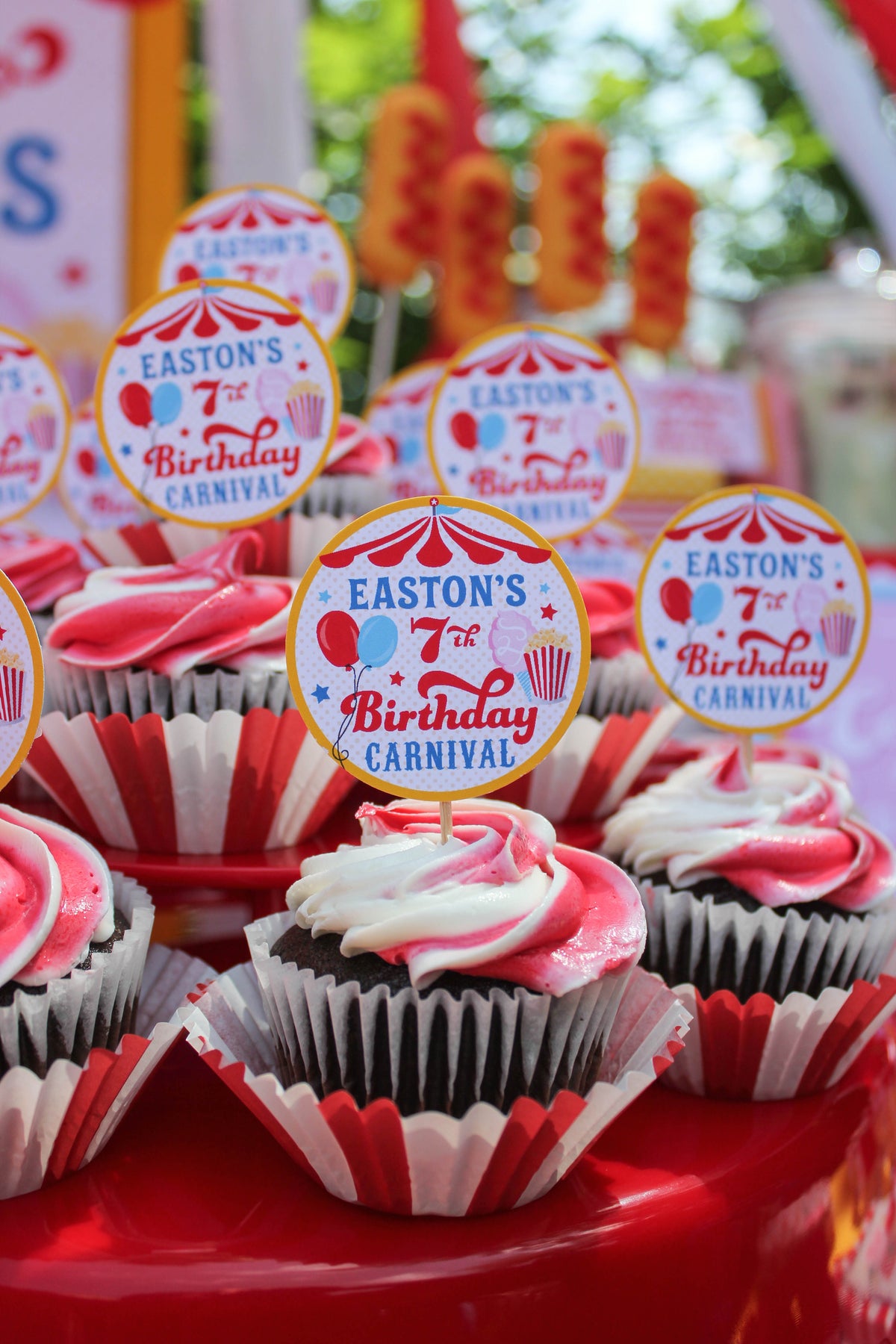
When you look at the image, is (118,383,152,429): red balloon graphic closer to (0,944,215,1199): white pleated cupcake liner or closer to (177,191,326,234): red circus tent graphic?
(177,191,326,234): red circus tent graphic

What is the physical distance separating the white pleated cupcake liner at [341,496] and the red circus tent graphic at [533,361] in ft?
0.88

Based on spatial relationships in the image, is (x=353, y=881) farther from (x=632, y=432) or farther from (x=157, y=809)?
(x=632, y=432)

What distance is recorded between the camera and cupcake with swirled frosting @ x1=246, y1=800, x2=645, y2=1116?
1384 mm

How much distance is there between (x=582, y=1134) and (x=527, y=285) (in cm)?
880

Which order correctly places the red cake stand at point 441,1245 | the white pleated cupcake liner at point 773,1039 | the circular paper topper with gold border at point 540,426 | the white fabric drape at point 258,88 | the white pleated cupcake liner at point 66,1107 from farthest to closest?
the white fabric drape at point 258,88
the circular paper topper with gold border at point 540,426
the white pleated cupcake liner at point 773,1039
the white pleated cupcake liner at point 66,1107
the red cake stand at point 441,1245

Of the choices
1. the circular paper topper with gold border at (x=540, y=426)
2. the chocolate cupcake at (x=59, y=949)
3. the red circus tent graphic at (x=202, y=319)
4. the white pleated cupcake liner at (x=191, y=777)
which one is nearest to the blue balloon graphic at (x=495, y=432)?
the circular paper topper with gold border at (x=540, y=426)

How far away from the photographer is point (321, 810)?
200 centimetres

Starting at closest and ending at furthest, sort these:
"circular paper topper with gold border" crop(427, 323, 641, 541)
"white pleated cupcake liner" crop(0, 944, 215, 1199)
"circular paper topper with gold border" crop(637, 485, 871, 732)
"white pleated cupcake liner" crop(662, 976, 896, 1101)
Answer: "white pleated cupcake liner" crop(0, 944, 215, 1199), "white pleated cupcake liner" crop(662, 976, 896, 1101), "circular paper topper with gold border" crop(637, 485, 871, 732), "circular paper topper with gold border" crop(427, 323, 641, 541)

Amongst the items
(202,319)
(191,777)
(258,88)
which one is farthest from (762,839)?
(258,88)

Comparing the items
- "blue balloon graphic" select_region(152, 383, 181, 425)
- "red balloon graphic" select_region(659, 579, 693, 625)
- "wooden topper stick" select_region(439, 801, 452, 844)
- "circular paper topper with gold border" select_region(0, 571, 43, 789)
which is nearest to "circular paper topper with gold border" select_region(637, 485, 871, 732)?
"red balloon graphic" select_region(659, 579, 693, 625)

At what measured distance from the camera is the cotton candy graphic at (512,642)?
1.48 metres

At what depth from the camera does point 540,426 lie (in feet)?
7.75

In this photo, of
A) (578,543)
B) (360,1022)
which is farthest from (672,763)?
(360,1022)

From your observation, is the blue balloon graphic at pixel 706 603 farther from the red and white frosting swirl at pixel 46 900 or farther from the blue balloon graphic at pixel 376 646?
the red and white frosting swirl at pixel 46 900
